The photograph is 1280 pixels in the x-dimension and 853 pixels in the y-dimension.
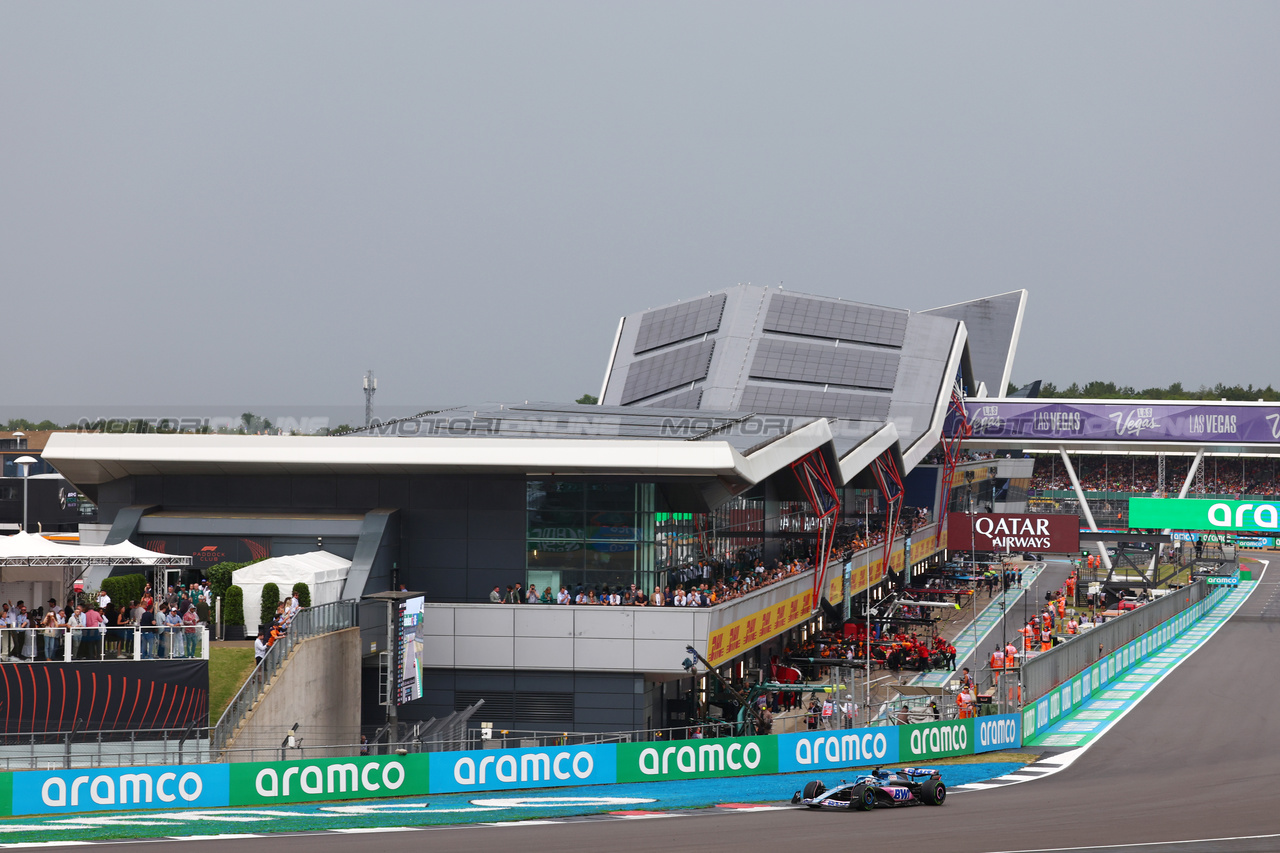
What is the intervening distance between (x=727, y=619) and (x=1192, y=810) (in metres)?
15.0

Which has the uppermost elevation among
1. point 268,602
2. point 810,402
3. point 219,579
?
point 810,402

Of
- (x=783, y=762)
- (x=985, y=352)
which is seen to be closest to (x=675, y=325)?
(x=985, y=352)

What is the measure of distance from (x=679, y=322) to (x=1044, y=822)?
65506 millimetres

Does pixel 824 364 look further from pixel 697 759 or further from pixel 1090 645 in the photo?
pixel 697 759

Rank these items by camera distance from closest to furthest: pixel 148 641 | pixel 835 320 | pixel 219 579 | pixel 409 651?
pixel 148 641 → pixel 409 651 → pixel 219 579 → pixel 835 320

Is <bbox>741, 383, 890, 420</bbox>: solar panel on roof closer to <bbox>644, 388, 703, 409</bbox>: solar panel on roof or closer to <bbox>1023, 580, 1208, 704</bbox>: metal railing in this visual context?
<bbox>644, 388, 703, 409</bbox>: solar panel on roof

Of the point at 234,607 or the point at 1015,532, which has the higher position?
the point at 1015,532

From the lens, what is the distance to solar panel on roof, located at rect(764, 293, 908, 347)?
276 feet

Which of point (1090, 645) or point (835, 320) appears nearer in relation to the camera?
point (1090, 645)

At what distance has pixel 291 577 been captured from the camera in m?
35.3

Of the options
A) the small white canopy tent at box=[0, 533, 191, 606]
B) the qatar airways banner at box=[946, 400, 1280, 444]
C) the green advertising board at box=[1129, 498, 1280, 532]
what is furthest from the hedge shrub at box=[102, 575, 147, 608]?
the qatar airways banner at box=[946, 400, 1280, 444]

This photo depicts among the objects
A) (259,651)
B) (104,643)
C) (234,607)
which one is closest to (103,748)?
(104,643)

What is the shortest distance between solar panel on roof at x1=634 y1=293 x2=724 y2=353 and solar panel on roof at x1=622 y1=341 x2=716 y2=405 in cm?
133

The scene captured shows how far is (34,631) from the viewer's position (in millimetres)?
29750
